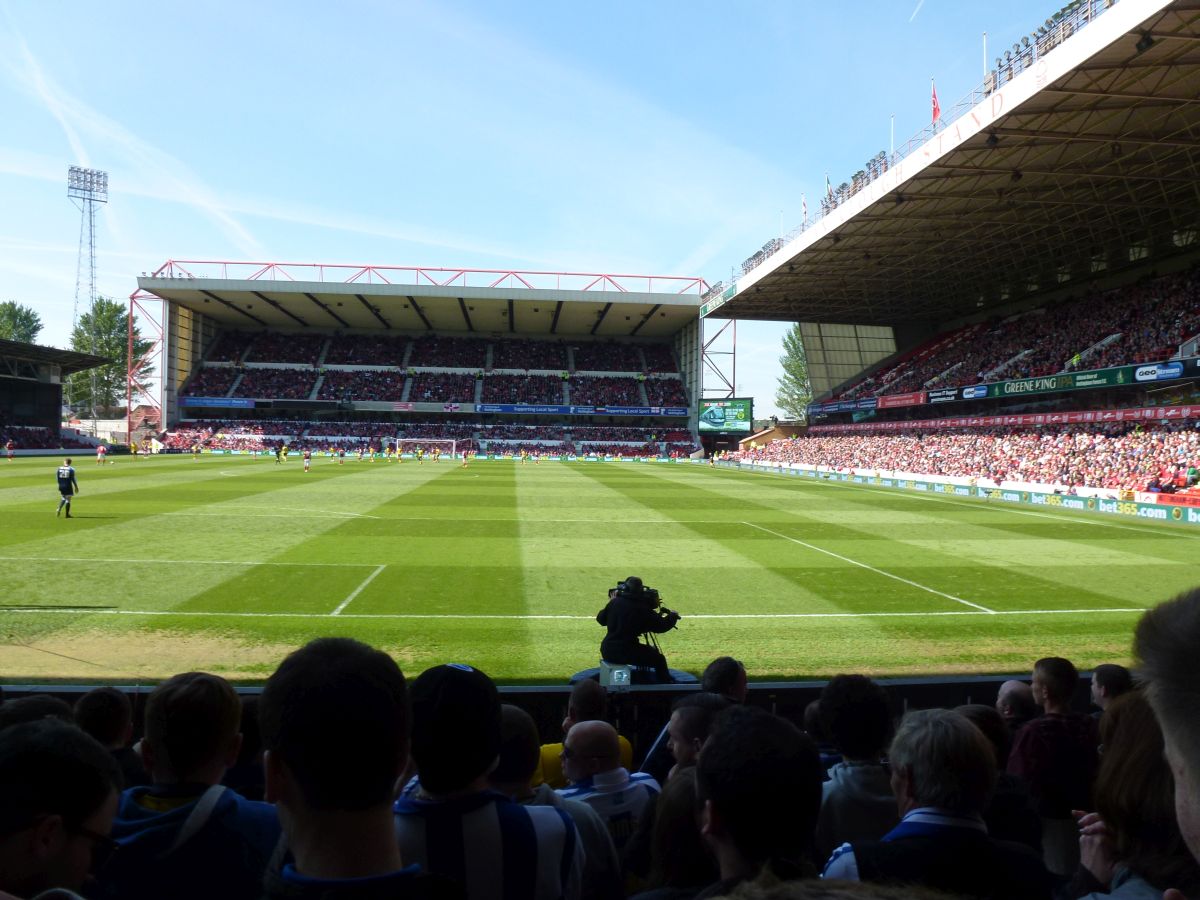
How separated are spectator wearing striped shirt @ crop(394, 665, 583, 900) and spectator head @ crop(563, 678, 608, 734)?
2.22m

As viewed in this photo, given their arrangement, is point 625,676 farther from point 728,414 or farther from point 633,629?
point 728,414

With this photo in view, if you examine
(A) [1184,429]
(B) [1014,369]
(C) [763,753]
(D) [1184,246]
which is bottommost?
(C) [763,753]

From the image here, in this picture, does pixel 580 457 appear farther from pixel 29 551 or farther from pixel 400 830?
pixel 400 830

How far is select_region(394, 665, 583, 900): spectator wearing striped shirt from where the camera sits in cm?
210

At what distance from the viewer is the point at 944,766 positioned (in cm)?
251

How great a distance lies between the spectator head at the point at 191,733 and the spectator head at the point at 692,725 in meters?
1.86

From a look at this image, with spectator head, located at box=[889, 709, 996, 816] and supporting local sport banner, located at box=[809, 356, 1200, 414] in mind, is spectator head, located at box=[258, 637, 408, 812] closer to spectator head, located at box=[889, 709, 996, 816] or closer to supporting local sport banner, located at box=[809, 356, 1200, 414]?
spectator head, located at box=[889, 709, 996, 816]

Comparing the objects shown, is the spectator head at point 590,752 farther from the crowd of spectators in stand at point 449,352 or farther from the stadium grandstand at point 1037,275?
the crowd of spectators in stand at point 449,352

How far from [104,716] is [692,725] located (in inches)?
108

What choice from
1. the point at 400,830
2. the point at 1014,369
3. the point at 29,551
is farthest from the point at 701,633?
the point at 1014,369

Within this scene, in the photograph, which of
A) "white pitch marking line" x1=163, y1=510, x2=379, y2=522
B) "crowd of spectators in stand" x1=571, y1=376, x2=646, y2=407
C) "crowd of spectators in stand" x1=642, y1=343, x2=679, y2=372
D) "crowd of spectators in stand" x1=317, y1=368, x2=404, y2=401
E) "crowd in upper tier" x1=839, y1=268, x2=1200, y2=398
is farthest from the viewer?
"crowd of spectators in stand" x1=642, y1=343, x2=679, y2=372

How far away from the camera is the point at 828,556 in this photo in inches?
714

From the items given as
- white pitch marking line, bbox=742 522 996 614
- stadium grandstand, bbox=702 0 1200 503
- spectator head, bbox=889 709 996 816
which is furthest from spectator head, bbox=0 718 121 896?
stadium grandstand, bbox=702 0 1200 503

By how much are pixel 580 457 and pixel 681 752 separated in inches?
2783
